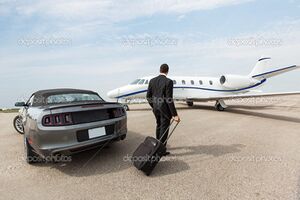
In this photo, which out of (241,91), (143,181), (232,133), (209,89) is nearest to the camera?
(143,181)

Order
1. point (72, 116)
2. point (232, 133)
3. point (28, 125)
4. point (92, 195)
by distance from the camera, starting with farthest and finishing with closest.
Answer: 1. point (232, 133)
2. point (28, 125)
3. point (72, 116)
4. point (92, 195)

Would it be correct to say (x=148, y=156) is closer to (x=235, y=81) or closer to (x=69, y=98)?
(x=69, y=98)

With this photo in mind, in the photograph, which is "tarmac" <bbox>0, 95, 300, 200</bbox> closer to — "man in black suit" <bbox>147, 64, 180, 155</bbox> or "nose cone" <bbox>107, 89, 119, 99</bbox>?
"man in black suit" <bbox>147, 64, 180, 155</bbox>

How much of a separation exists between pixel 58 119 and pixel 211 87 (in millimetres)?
12422

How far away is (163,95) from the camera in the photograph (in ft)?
12.2

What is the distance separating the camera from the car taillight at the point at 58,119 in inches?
129

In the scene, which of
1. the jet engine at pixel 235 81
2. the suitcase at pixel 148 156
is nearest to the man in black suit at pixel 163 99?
the suitcase at pixel 148 156

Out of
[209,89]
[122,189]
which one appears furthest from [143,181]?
[209,89]

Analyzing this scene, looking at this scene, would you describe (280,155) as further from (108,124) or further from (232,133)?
(108,124)

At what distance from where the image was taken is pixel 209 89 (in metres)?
14.0

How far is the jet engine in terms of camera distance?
14183 mm

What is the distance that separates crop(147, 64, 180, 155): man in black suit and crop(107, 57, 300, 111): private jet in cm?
807

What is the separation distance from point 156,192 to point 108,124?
1.64 m

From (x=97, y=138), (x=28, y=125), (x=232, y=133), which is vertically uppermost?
(x=28, y=125)
